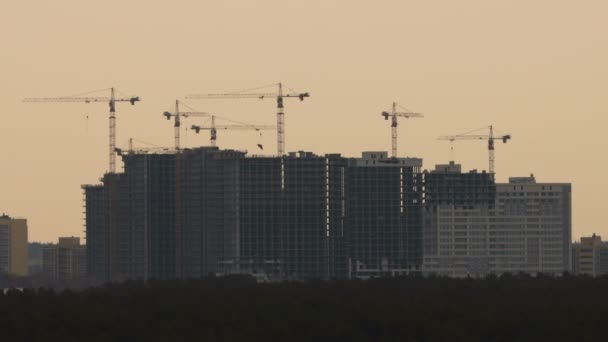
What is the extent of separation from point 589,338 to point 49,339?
46.1 m

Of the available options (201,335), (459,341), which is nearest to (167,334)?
(201,335)

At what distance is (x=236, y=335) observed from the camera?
198 meters

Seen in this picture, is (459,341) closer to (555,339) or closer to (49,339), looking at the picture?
(555,339)

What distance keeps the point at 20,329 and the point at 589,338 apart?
48.7 m

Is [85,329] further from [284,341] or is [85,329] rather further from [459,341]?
[459,341]

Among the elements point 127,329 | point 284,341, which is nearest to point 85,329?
point 127,329

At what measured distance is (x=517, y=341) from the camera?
197000 millimetres

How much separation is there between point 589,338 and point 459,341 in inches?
467

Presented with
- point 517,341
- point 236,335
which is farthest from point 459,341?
point 236,335

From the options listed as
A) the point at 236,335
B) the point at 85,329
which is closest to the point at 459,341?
the point at 236,335

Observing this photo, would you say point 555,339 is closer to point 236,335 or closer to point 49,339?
point 236,335

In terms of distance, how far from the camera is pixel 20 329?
19262cm

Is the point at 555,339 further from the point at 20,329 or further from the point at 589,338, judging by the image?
the point at 20,329

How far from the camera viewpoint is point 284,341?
199 metres
